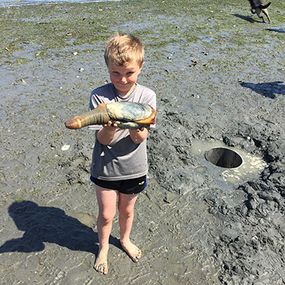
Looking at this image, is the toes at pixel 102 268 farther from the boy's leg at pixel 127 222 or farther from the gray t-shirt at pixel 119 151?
the gray t-shirt at pixel 119 151

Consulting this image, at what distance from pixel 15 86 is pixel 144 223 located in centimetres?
419

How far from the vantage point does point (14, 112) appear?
5898mm

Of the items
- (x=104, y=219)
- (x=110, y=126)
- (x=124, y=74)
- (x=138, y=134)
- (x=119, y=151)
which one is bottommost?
(x=104, y=219)

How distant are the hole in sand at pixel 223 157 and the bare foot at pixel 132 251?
195cm

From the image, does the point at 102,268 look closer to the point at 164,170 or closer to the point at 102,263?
the point at 102,263

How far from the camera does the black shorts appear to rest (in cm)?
290

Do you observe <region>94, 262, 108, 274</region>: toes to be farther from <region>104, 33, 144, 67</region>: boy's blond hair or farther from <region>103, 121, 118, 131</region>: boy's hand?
<region>104, 33, 144, 67</region>: boy's blond hair

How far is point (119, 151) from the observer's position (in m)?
2.79

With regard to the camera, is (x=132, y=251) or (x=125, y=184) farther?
(x=132, y=251)

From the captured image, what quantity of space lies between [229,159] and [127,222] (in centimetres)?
227

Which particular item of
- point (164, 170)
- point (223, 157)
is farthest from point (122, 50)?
point (223, 157)

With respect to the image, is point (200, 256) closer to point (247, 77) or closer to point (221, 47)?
point (247, 77)

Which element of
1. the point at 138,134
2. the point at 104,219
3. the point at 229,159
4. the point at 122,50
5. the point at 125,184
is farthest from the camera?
the point at 229,159

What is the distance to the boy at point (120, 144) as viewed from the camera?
2482 millimetres
